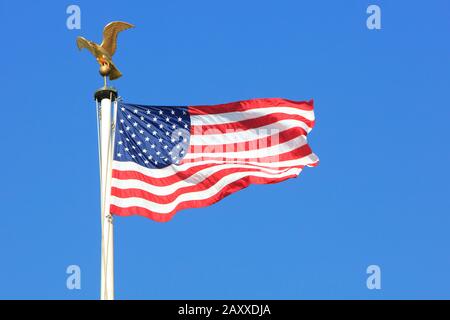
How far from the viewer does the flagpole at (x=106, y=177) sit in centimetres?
2564

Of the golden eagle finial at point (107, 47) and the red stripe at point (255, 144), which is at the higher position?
the golden eagle finial at point (107, 47)

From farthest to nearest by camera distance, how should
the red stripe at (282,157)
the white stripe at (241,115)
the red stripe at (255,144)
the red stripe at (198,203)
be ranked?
the white stripe at (241,115)
the red stripe at (255,144)
the red stripe at (282,157)
the red stripe at (198,203)

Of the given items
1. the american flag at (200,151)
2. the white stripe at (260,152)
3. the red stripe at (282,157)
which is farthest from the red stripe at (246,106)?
the red stripe at (282,157)

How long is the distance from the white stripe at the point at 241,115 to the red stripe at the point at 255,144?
0.54 metres

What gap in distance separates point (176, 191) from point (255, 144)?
2704 millimetres

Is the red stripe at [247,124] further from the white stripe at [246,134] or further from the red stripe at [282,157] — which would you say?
the red stripe at [282,157]

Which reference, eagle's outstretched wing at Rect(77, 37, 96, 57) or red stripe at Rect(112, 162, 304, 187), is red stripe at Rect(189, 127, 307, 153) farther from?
eagle's outstretched wing at Rect(77, 37, 96, 57)

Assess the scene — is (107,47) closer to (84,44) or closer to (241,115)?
(84,44)

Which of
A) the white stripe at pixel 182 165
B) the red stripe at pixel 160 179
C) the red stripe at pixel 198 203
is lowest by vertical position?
the red stripe at pixel 198 203

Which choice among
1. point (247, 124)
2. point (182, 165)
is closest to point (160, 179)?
point (182, 165)

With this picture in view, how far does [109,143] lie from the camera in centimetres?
2758
